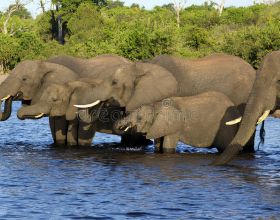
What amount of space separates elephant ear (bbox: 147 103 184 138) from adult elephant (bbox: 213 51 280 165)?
3.05 metres

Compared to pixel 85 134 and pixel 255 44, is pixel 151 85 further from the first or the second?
pixel 255 44

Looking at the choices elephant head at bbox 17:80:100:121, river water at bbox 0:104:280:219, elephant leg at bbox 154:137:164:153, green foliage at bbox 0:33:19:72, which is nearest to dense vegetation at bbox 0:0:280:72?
green foliage at bbox 0:33:19:72

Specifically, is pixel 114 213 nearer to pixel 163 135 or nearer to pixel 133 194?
pixel 133 194

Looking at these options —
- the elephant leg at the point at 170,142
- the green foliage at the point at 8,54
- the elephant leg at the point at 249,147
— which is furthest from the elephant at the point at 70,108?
the green foliage at the point at 8,54

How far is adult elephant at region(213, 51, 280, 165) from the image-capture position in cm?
1417

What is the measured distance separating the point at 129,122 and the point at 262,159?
2623mm

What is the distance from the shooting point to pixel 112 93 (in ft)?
62.1

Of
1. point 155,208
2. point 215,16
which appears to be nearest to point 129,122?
point 155,208

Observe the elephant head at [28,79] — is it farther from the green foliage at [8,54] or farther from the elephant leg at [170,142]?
the green foliage at [8,54]

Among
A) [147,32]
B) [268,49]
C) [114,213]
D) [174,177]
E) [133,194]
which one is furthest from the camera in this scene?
[147,32]

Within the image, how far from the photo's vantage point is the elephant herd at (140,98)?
58.2 feet

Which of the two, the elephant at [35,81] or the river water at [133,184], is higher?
the elephant at [35,81]

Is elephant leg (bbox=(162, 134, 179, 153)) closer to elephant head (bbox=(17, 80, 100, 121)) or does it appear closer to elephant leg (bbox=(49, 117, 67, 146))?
elephant head (bbox=(17, 80, 100, 121))

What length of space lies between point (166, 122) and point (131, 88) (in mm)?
1893
